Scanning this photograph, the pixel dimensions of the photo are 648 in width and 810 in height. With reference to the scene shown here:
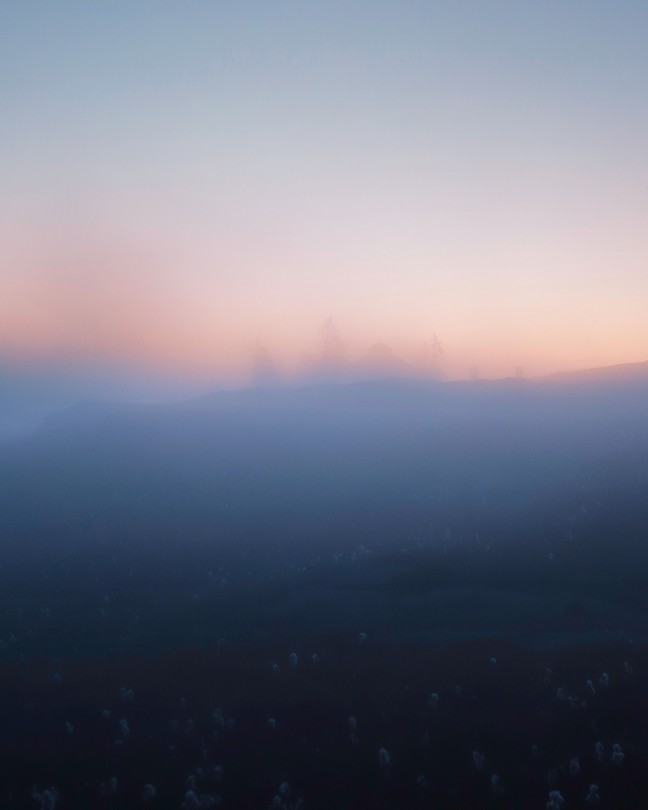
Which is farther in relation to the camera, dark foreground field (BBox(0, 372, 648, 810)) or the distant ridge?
the distant ridge

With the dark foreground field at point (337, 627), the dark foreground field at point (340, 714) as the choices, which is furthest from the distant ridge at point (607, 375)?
the dark foreground field at point (340, 714)

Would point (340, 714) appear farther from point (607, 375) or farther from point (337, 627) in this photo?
point (607, 375)

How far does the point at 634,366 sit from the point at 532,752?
7416cm

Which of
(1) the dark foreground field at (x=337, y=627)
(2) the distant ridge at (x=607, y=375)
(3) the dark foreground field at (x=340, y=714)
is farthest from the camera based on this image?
(2) the distant ridge at (x=607, y=375)

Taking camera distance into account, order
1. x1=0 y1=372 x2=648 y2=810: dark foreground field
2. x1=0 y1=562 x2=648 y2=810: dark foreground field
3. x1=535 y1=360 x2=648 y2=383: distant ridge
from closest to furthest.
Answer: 1. x1=0 y1=562 x2=648 y2=810: dark foreground field
2. x1=0 y1=372 x2=648 y2=810: dark foreground field
3. x1=535 y1=360 x2=648 y2=383: distant ridge

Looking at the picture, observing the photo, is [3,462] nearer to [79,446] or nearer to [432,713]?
[79,446]

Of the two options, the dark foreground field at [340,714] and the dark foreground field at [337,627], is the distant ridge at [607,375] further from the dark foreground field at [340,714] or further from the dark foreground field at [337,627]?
the dark foreground field at [340,714]

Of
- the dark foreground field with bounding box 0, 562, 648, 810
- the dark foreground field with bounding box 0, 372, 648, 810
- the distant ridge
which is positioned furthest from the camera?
the distant ridge

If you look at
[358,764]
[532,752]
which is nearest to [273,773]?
[358,764]

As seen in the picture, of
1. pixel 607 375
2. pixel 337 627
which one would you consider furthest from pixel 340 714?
pixel 607 375

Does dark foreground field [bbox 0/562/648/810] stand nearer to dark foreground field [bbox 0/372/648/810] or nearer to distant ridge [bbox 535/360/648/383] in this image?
dark foreground field [bbox 0/372/648/810]

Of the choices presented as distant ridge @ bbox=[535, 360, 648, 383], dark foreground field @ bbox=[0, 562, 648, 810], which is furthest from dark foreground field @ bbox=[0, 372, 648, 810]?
distant ridge @ bbox=[535, 360, 648, 383]

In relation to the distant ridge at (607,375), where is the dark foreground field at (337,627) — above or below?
below

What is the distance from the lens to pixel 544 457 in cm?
4641
